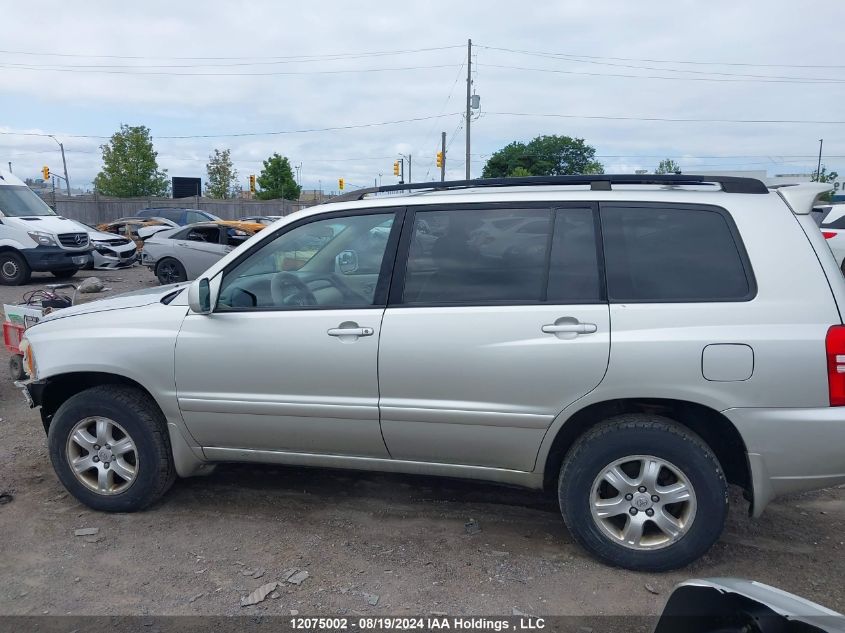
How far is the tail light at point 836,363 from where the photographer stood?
3.22 m

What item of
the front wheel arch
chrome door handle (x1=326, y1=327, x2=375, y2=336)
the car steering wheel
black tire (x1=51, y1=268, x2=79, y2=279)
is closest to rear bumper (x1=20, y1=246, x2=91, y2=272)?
black tire (x1=51, y1=268, x2=79, y2=279)

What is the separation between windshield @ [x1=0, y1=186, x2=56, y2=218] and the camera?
51.9 feet

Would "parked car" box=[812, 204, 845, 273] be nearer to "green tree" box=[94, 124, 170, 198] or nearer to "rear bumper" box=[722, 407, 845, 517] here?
"rear bumper" box=[722, 407, 845, 517]

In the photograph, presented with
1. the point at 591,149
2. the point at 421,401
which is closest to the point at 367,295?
the point at 421,401

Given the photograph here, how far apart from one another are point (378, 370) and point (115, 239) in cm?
1772

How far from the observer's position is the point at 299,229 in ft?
13.3

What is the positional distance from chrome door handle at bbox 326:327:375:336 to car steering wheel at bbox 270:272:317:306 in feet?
0.82

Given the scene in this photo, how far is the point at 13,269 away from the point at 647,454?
52.3 ft

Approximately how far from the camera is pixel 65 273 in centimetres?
1719

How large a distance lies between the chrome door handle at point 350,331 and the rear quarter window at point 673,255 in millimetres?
1209

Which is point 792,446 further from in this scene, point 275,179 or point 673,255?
point 275,179

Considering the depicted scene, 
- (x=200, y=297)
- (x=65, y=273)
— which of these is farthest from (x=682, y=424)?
(x=65, y=273)

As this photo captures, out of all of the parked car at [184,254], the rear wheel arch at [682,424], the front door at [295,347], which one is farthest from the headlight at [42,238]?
the rear wheel arch at [682,424]

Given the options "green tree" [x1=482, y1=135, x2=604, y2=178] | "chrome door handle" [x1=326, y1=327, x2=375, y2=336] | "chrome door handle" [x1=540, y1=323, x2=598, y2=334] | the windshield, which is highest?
"green tree" [x1=482, y1=135, x2=604, y2=178]
